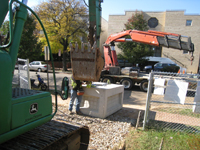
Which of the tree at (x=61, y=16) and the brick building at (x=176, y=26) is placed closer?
the tree at (x=61, y=16)

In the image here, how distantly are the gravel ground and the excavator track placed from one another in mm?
424

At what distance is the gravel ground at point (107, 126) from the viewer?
402cm

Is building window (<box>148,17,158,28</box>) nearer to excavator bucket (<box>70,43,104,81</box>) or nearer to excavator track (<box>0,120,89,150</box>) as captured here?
excavator bucket (<box>70,43,104,81</box>)

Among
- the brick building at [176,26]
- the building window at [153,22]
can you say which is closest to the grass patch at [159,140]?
the brick building at [176,26]

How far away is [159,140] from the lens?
414 cm

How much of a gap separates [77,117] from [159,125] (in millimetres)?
2615

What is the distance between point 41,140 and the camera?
7.66 feet

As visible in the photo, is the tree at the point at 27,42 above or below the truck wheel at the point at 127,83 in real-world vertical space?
above

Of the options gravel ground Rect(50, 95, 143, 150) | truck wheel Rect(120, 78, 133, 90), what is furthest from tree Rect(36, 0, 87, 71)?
gravel ground Rect(50, 95, 143, 150)

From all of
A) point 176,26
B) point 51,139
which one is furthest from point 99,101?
point 176,26

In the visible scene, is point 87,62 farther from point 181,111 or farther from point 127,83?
point 127,83

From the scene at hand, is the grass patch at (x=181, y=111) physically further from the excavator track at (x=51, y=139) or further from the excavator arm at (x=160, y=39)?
the excavator track at (x=51, y=139)

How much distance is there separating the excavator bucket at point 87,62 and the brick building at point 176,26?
27.9 meters

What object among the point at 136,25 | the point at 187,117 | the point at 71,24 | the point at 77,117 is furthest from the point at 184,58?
the point at 77,117
